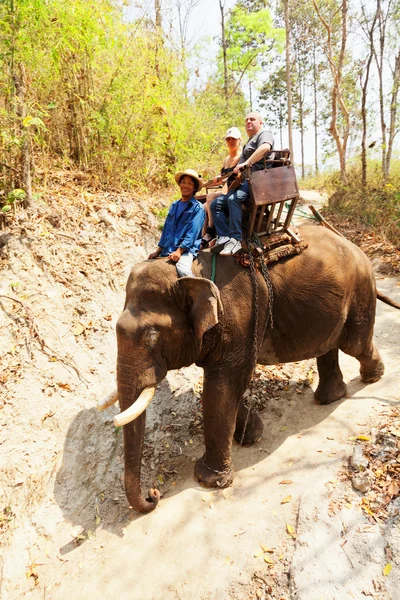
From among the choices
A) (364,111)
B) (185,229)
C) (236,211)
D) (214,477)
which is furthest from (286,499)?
(364,111)

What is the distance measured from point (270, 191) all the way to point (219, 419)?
90.9 inches

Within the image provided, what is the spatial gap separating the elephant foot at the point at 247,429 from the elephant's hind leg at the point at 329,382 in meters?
0.92

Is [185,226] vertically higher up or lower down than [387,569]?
higher up

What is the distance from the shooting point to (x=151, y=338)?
3.42 metres

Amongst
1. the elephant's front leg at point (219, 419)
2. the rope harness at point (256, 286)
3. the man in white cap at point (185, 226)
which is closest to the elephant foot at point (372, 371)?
the rope harness at point (256, 286)

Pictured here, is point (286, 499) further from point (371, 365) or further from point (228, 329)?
point (371, 365)

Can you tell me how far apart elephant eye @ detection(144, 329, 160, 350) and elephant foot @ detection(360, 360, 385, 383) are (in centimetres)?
306

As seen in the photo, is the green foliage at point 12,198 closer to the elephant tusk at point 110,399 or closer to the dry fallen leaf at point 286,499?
the elephant tusk at point 110,399

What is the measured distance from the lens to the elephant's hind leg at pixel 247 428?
4.61 m

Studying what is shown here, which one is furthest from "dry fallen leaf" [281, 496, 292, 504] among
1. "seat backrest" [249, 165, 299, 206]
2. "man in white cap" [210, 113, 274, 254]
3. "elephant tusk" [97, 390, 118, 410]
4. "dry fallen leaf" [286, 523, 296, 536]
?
"seat backrest" [249, 165, 299, 206]

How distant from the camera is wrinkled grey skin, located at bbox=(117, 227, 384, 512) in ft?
11.2

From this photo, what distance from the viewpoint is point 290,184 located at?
4.08 metres

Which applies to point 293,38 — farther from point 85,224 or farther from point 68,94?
point 85,224

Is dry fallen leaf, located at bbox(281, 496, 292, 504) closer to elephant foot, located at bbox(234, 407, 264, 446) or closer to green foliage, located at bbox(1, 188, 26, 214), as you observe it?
elephant foot, located at bbox(234, 407, 264, 446)
